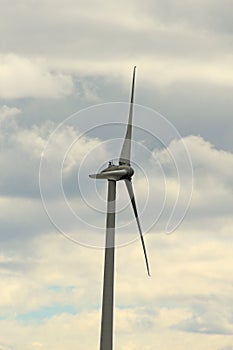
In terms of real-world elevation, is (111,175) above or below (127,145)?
Answer: below

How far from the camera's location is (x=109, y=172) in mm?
143750

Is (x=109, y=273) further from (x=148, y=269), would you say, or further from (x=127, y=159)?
(x=127, y=159)

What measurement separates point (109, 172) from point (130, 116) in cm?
1212

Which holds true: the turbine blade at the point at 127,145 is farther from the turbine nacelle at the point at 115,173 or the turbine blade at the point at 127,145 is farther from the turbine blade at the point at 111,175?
the turbine blade at the point at 111,175

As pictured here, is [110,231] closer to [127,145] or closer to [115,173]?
[115,173]

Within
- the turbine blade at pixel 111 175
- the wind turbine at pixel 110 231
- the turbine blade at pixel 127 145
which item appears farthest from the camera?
the turbine blade at pixel 127 145

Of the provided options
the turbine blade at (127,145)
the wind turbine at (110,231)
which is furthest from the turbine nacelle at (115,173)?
the turbine blade at (127,145)

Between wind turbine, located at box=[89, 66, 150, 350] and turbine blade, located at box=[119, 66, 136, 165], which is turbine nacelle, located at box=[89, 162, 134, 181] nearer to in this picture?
wind turbine, located at box=[89, 66, 150, 350]

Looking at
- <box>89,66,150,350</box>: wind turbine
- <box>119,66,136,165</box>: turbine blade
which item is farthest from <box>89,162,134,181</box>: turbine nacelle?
<box>119,66,136,165</box>: turbine blade

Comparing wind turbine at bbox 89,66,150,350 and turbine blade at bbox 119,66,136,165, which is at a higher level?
turbine blade at bbox 119,66,136,165

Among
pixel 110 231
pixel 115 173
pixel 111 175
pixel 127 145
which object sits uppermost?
pixel 127 145

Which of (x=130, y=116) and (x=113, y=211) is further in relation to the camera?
(x=130, y=116)

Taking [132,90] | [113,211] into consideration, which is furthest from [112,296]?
[132,90]

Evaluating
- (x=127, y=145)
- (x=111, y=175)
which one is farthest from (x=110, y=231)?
(x=127, y=145)
